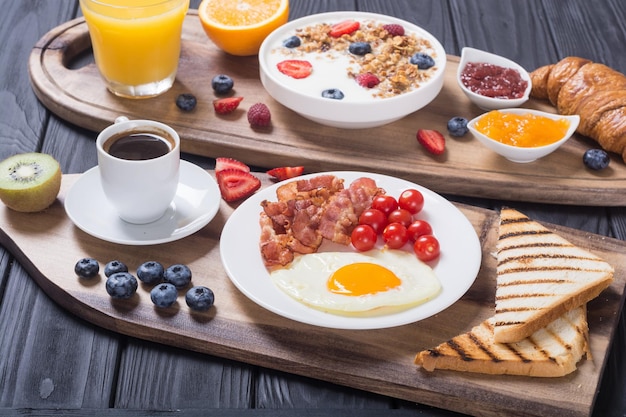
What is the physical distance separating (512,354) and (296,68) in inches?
63.4

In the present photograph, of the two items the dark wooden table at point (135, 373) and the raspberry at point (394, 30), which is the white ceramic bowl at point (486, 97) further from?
the dark wooden table at point (135, 373)

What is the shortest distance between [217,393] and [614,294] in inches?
49.4

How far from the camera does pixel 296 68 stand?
133 inches

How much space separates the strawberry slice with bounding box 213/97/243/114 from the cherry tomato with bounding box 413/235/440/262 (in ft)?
3.75

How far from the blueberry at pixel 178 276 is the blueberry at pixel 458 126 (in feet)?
4.33

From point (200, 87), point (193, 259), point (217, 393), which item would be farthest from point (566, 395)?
point (200, 87)

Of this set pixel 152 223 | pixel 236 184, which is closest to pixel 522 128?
pixel 236 184

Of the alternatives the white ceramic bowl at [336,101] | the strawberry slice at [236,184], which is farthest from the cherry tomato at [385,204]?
the white ceramic bowl at [336,101]

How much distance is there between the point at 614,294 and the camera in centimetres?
254

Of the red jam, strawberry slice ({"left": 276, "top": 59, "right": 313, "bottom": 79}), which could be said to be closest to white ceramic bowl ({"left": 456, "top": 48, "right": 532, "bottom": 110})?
the red jam

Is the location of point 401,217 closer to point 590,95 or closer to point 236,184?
point 236,184

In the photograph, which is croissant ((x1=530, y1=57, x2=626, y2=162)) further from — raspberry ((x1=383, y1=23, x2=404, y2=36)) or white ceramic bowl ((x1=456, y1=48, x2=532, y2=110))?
raspberry ((x1=383, y1=23, x2=404, y2=36))

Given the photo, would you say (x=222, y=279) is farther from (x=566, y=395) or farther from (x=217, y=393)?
(x=566, y=395)

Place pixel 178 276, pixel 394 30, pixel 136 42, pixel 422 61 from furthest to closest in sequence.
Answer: pixel 394 30 < pixel 422 61 < pixel 136 42 < pixel 178 276
